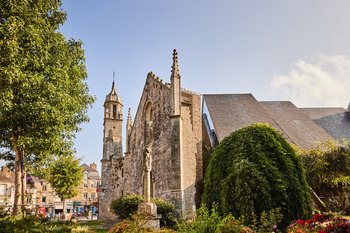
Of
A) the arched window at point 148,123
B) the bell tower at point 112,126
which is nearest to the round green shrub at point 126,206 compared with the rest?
the arched window at point 148,123

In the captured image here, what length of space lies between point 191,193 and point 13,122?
10244 millimetres

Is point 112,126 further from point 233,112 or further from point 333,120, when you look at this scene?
point 333,120

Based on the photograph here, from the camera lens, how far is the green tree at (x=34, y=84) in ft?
32.3

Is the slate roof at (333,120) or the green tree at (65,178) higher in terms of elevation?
the slate roof at (333,120)

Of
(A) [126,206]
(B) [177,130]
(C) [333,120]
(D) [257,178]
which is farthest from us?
(C) [333,120]

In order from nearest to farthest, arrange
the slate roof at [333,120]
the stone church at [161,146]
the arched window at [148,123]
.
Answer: the stone church at [161,146], the arched window at [148,123], the slate roof at [333,120]

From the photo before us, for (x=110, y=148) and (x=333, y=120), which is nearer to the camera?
(x=110, y=148)

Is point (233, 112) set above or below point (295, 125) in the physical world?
above

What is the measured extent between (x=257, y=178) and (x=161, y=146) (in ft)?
31.8

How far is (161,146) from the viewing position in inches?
685

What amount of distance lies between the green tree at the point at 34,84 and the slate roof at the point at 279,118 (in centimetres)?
1291

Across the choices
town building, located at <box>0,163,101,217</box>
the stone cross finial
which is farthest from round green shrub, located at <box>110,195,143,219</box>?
town building, located at <box>0,163,101,217</box>

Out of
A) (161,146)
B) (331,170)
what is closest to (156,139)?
(161,146)

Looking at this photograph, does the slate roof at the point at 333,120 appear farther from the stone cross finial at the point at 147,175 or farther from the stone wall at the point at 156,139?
the stone cross finial at the point at 147,175
